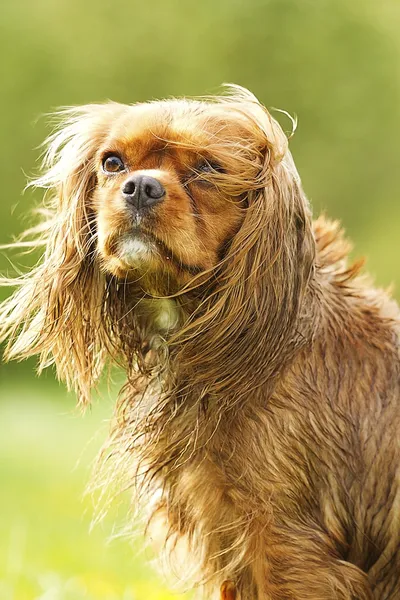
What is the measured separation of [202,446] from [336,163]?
1128 cm

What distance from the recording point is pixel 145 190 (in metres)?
3.40

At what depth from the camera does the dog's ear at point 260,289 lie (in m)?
3.63

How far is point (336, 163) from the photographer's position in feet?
48.1

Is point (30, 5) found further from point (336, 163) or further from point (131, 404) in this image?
point (131, 404)

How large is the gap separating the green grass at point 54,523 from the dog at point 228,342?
55 centimetres

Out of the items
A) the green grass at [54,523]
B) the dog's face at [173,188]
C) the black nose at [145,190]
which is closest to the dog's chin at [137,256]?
the dog's face at [173,188]

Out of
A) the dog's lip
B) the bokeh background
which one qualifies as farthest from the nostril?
the bokeh background

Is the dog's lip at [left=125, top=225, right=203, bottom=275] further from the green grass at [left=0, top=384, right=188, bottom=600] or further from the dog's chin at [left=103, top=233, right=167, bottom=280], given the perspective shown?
the green grass at [left=0, top=384, right=188, bottom=600]

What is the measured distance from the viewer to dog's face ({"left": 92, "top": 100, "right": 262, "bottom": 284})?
3.44 metres

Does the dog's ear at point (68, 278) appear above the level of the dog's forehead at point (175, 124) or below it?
below

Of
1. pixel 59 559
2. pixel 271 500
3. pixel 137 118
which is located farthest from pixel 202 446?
pixel 59 559

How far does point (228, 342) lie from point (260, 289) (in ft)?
0.70

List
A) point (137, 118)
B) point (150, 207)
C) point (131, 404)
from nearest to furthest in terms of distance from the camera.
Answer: point (150, 207) < point (137, 118) < point (131, 404)

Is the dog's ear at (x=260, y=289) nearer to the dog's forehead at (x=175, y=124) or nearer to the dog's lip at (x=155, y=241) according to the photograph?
the dog's forehead at (x=175, y=124)
